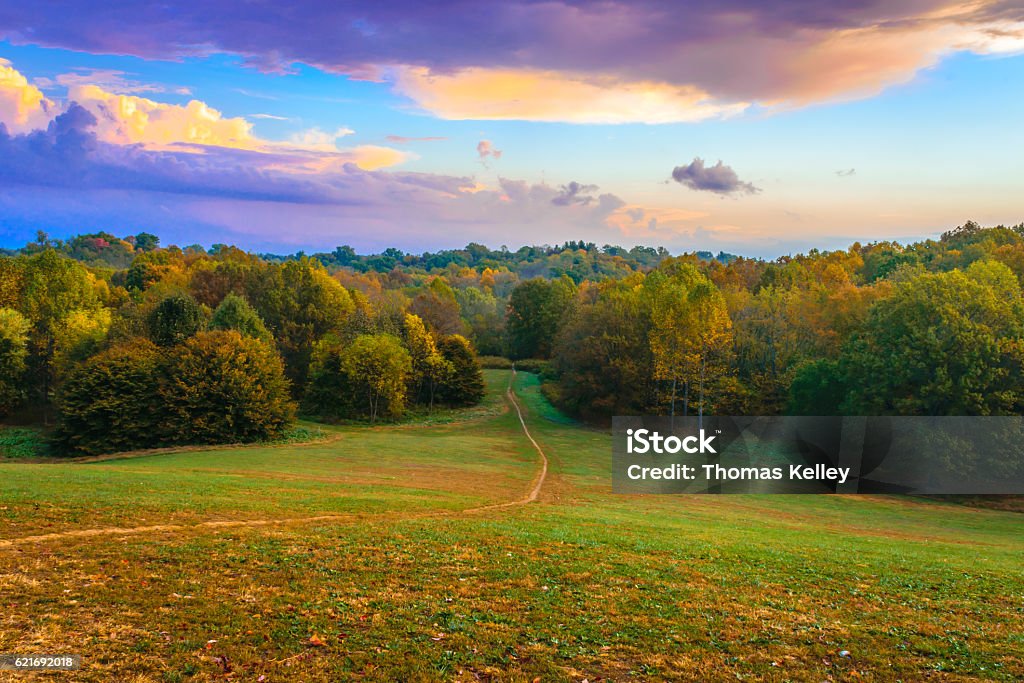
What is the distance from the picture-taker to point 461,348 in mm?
73375

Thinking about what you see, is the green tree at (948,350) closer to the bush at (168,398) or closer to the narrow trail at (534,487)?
the narrow trail at (534,487)

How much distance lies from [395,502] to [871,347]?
121 feet

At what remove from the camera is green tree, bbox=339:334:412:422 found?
201ft

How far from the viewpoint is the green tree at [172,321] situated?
49125 mm

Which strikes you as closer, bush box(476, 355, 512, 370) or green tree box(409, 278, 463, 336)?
green tree box(409, 278, 463, 336)

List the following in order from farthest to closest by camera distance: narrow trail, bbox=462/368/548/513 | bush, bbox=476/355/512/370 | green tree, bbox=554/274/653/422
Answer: bush, bbox=476/355/512/370
green tree, bbox=554/274/653/422
narrow trail, bbox=462/368/548/513

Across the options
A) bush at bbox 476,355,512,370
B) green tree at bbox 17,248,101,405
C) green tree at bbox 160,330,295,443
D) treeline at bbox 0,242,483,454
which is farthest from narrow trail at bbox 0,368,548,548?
bush at bbox 476,355,512,370

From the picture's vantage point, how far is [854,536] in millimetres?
22328

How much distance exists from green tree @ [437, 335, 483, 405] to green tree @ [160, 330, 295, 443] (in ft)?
87.3

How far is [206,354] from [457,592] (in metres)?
40.5

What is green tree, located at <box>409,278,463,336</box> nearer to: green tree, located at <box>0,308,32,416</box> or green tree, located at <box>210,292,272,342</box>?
green tree, located at <box>210,292,272,342</box>

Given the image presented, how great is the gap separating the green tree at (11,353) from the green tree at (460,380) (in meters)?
39.5

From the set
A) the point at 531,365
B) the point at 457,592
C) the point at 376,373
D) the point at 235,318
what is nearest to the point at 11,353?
the point at 235,318

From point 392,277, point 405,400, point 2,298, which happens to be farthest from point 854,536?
point 392,277
